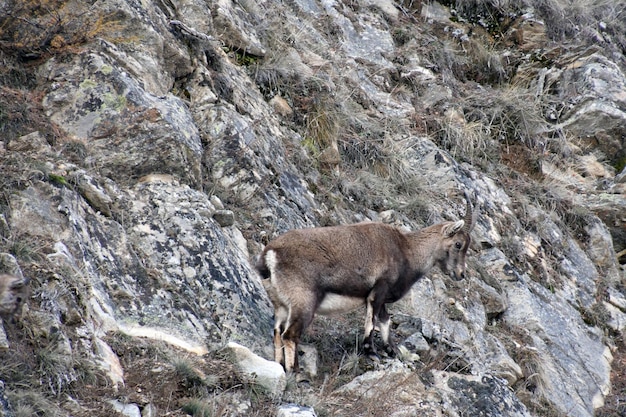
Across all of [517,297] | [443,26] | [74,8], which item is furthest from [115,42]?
[443,26]

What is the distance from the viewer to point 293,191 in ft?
32.1

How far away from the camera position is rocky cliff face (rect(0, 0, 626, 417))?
6031 mm

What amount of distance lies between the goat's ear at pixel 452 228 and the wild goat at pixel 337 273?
0.28m

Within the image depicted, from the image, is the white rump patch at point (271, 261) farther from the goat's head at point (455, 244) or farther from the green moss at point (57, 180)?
the goat's head at point (455, 244)

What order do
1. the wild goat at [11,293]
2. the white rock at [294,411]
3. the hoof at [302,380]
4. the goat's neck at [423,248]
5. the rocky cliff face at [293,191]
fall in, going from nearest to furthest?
the wild goat at [11,293]
the white rock at [294,411]
the rocky cliff face at [293,191]
the hoof at [302,380]
the goat's neck at [423,248]

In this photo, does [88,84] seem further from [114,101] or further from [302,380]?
[302,380]

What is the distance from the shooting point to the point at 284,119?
11344 millimetres

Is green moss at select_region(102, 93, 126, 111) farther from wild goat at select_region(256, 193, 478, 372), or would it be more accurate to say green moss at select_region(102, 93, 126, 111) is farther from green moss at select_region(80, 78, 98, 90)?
wild goat at select_region(256, 193, 478, 372)

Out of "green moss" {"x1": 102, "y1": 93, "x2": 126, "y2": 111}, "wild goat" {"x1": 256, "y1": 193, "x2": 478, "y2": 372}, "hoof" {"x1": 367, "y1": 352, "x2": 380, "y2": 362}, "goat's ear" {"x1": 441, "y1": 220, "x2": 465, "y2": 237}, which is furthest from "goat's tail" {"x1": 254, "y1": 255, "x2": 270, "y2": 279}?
"goat's ear" {"x1": 441, "y1": 220, "x2": 465, "y2": 237}

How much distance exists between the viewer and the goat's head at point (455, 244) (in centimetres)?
923

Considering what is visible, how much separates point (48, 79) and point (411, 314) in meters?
5.24

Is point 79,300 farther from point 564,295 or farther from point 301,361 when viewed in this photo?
point 564,295

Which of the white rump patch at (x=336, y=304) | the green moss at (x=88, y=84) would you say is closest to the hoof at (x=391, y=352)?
the white rump patch at (x=336, y=304)

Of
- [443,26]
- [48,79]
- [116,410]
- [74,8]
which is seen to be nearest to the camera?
[116,410]
